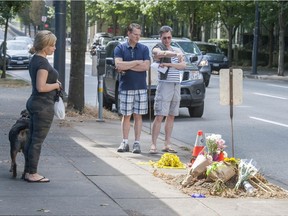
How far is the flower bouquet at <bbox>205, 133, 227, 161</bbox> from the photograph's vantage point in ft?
31.5

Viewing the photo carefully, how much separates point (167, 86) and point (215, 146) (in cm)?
289

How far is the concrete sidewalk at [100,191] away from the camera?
7852mm

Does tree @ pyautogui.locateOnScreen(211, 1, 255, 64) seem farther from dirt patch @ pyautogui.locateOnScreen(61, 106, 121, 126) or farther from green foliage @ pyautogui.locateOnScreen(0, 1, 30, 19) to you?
dirt patch @ pyautogui.locateOnScreen(61, 106, 121, 126)

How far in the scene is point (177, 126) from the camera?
16.6 m

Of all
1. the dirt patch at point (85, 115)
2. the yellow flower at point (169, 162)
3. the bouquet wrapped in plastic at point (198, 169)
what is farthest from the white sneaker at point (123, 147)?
the dirt patch at point (85, 115)

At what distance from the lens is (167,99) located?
40.3 ft

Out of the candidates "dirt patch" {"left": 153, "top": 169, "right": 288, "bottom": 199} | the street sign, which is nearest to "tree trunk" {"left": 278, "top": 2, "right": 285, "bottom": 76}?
the street sign

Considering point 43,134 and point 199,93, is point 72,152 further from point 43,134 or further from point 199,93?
point 199,93

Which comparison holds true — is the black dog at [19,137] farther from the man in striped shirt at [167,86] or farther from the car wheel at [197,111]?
the car wheel at [197,111]

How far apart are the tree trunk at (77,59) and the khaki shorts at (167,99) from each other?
199 inches

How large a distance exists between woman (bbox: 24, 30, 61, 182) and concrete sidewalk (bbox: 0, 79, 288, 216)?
0.78ft

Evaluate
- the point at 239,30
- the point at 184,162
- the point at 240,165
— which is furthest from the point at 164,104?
the point at 239,30

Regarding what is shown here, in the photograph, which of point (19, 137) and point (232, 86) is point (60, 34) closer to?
point (232, 86)

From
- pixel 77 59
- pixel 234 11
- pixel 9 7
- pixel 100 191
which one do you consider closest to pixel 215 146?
pixel 100 191
